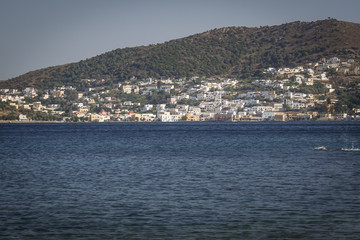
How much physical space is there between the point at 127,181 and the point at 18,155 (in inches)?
838

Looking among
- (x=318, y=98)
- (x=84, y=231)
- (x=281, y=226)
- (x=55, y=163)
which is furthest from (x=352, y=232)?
(x=318, y=98)

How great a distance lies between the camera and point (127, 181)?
25.9 meters

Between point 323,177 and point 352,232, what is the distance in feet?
37.3

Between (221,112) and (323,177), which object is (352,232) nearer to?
(323,177)

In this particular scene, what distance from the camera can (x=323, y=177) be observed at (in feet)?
87.2

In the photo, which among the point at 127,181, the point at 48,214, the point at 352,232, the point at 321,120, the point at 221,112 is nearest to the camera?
the point at 352,232

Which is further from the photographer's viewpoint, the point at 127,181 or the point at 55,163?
the point at 55,163

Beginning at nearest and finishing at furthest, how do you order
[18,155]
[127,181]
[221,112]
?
[127,181] < [18,155] < [221,112]

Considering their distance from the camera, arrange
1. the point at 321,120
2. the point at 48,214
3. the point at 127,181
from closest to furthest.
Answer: the point at 48,214 < the point at 127,181 < the point at 321,120

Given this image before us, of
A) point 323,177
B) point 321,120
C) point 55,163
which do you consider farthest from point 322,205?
point 321,120

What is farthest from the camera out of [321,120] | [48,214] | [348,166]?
[321,120]

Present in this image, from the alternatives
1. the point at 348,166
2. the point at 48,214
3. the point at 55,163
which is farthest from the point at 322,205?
the point at 55,163

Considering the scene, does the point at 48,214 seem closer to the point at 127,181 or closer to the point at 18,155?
the point at 127,181

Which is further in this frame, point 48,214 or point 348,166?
point 348,166
